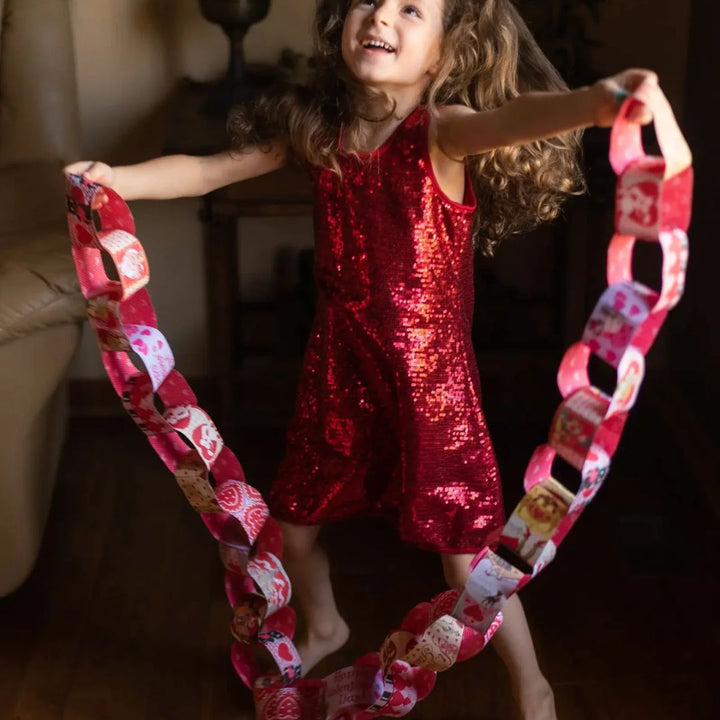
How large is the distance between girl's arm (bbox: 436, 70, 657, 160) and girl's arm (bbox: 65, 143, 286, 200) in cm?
24

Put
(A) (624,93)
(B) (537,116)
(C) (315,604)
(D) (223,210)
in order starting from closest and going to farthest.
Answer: (A) (624,93)
(B) (537,116)
(C) (315,604)
(D) (223,210)

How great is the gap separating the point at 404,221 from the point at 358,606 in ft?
2.23

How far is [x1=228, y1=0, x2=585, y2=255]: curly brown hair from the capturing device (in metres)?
1.39

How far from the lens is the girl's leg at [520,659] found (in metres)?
1.51

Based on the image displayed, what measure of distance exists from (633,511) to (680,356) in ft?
1.40

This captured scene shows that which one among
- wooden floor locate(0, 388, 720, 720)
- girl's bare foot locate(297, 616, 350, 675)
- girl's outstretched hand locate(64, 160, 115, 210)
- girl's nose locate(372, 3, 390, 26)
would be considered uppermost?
girl's nose locate(372, 3, 390, 26)

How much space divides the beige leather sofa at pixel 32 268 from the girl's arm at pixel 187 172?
0.23 meters

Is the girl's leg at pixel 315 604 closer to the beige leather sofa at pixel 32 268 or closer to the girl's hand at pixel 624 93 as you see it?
the beige leather sofa at pixel 32 268

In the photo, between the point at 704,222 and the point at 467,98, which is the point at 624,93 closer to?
the point at 467,98

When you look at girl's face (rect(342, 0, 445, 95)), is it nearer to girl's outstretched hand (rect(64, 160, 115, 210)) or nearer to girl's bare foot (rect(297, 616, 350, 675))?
girl's outstretched hand (rect(64, 160, 115, 210))

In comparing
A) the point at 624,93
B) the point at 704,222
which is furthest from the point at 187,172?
the point at 704,222

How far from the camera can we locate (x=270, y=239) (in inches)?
93.6

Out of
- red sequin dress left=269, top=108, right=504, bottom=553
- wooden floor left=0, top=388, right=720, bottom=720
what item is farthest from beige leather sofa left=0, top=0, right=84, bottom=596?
red sequin dress left=269, top=108, right=504, bottom=553

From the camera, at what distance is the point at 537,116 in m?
1.22
